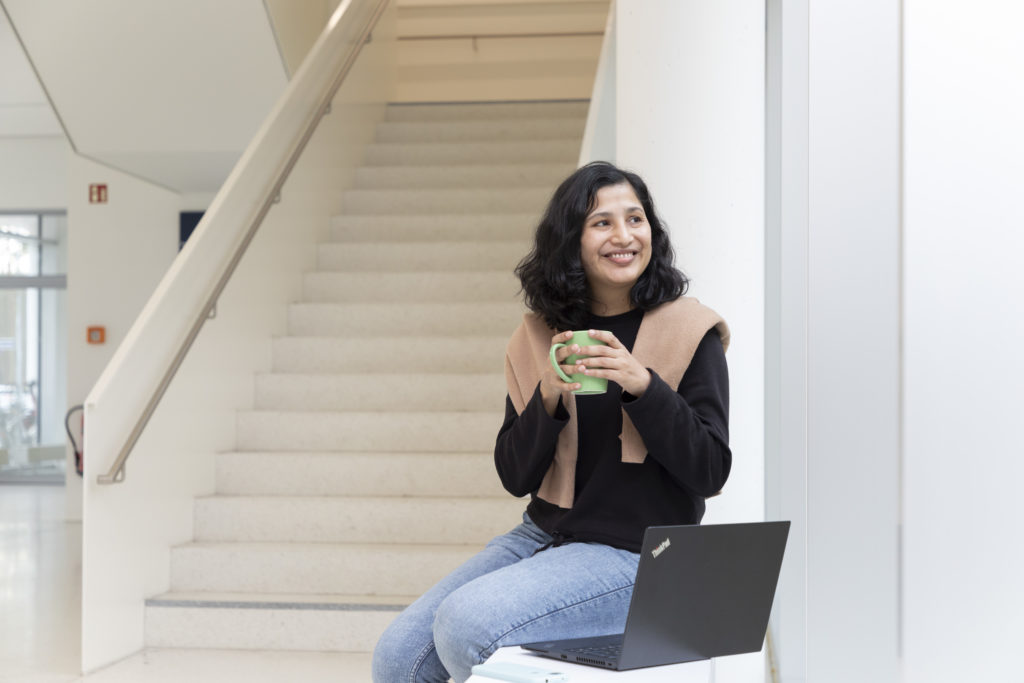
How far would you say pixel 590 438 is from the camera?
1715 mm

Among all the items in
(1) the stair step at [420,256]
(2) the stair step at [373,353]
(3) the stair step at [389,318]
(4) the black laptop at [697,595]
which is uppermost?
(1) the stair step at [420,256]

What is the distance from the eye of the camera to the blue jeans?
1476 mm

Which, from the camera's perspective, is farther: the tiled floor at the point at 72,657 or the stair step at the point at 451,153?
the stair step at the point at 451,153

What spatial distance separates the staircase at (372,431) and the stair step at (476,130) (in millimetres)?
314

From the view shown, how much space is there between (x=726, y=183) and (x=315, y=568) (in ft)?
7.73

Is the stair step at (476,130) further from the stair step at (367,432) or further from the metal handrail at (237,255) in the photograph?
the stair step at (367,432)

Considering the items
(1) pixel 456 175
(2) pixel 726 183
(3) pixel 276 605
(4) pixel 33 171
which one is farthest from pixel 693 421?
(4) pixel 33 171

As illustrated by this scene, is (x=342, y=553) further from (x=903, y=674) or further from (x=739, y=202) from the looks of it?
(x=903, y=674)

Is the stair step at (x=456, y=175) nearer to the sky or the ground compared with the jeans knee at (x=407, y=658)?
nearer to the sky

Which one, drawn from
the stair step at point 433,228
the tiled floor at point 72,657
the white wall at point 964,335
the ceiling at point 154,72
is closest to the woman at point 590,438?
the white wall at point 964,335

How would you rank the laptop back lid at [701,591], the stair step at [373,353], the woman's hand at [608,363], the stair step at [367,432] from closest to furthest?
the laptop back lid at [701,591] → the woman's hand at [608,363] → the stair step at [367,432] → the stair step at [373,353]

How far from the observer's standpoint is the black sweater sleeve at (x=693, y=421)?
5.02ft

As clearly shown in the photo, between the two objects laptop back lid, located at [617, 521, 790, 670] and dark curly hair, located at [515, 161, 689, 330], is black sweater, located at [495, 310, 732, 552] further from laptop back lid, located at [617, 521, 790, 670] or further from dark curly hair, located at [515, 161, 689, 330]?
laptop back lid, located at [617, 521, 790, 670]

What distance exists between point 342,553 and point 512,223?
244cm
